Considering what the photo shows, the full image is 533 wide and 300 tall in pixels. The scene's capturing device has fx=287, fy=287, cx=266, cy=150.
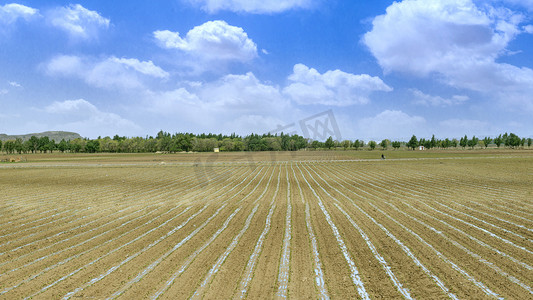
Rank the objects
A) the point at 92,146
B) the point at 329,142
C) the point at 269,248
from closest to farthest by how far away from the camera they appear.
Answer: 1. the point at 269,248
2. the point at 92,146
3. the point at 329,142

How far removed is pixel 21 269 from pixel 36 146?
618ft

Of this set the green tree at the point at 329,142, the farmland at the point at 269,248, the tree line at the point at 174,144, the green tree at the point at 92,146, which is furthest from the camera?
the green tree at the point at 329,142

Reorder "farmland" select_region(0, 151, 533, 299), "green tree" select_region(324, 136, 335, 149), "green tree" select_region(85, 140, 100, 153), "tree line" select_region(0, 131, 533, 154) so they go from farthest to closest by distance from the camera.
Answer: "green tree" select_region(324, 136, 335, 149), "green tree" select_region(85, 140, 100, 153), "tree line" select_region(0, 131, 533, 154), "farmland" select_region(0, 151, 533, 299)

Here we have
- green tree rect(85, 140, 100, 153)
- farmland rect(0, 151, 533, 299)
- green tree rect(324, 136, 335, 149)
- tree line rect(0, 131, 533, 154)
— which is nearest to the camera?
farmland rect(0, 151, 533, 299)

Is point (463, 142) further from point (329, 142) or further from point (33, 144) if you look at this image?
point (33, 144)

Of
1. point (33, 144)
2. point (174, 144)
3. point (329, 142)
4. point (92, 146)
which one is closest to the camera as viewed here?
point (174, 144)

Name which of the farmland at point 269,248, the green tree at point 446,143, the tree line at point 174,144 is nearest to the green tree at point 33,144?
the tree line at point 174,144

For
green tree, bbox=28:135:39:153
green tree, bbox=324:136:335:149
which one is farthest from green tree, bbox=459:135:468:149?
green tree, bbox=28:135:39:153

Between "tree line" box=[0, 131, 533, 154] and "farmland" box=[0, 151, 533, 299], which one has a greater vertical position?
"tree line" box=[0, 131, 533, 154]

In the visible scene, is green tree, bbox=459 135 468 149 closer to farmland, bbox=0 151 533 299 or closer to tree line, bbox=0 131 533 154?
tree line, bbox=0 131 533 154

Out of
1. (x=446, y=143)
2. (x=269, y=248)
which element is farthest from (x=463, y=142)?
(x=269, y=248)

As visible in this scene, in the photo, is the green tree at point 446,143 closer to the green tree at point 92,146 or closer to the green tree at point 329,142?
the green tree at point 329,142

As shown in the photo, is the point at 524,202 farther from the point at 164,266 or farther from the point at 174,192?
the point at 174,192

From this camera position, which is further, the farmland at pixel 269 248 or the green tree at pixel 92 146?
the green tree at pixel 92 146
